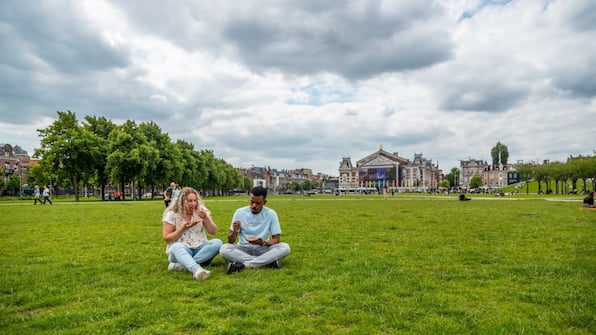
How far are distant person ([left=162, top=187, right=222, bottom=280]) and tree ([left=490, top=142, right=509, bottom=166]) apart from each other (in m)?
193

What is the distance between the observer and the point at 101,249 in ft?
35.1

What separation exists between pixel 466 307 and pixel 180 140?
7502cm

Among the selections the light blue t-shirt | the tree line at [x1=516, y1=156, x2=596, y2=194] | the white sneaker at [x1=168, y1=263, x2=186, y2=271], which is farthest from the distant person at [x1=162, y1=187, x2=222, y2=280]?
the tree line at [x1=516, y1=156, x2=596, y2=194]

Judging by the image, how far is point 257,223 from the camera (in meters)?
8.10

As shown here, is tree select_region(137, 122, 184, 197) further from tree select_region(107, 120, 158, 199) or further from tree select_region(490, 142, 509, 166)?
tree select_region(490, 142, 509, 166)

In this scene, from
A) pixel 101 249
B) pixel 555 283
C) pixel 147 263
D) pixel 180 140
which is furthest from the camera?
pixel 180 140

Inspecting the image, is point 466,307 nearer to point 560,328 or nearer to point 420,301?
point 420,301

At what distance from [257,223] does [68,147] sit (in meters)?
51.1

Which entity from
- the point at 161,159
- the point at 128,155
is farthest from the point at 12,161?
the point at 128,155

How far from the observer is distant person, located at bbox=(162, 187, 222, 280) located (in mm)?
7766

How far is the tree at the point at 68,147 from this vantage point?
1946 inches

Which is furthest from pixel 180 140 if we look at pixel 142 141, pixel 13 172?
pixel 13 172

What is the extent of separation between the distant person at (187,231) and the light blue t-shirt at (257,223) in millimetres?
644

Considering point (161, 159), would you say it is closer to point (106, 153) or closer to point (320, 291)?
point (106, 153)
